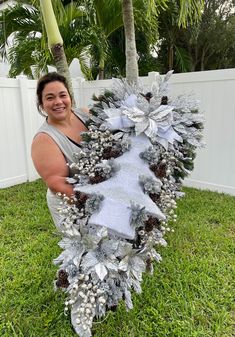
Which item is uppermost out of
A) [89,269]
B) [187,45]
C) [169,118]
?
[187,45]

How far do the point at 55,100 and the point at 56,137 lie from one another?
0.67 ft

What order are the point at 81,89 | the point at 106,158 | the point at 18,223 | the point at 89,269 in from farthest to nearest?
the point at 81,89 < the point at 18,223 < the point at 106,158 < the point at 89,269

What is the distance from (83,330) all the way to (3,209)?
9.28ft

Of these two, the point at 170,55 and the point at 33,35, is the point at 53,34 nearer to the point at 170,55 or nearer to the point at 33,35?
the point at 33,35

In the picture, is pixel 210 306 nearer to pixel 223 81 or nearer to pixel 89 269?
pixel 89 269

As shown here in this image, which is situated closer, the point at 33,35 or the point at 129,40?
the point at 129,40

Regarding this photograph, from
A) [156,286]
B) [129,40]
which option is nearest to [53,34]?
[129,40]

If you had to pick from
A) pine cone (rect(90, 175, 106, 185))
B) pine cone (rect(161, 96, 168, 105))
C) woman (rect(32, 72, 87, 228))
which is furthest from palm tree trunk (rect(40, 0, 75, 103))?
pine cone (rect(90, 175, 106, 185))

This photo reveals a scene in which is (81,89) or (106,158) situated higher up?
(81,89)

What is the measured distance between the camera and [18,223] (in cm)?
338

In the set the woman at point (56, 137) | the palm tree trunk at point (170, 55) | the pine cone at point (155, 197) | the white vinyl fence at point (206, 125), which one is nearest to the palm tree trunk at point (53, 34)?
the woman at point (56, 137)

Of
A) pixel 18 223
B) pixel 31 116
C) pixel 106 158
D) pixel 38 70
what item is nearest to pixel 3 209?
pixel 18 223

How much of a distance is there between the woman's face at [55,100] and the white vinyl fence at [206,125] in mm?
2153

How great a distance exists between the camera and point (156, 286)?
7.46ft
